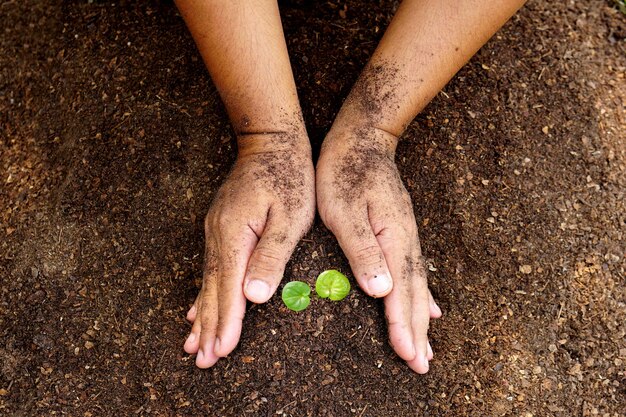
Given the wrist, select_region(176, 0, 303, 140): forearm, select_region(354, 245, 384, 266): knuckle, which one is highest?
select_region(176, 0, 303, 140): forearm

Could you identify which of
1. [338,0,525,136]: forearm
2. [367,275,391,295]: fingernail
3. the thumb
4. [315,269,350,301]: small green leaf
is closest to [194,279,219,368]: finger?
the thumb

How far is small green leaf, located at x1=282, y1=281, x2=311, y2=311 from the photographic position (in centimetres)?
147

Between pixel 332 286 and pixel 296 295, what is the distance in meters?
0.09

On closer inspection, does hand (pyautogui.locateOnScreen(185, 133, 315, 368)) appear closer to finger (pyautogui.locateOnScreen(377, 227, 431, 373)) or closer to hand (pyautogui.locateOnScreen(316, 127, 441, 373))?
hand (pyautogui.locateOnScreen(316, 127, 441, 373))

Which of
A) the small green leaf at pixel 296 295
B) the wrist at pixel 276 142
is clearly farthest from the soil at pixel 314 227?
the wrist at pixel 276 142

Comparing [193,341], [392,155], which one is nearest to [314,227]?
[392,155]

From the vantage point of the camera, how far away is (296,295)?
4.83ft

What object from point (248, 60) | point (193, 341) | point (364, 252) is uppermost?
point (248, 60)

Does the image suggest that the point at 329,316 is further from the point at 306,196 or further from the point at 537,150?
the point at 537,150

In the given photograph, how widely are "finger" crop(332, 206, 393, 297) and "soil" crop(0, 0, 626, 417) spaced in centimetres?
5

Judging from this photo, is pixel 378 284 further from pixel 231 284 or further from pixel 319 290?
pixel 231 284

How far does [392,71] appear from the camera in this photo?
5.38 ft

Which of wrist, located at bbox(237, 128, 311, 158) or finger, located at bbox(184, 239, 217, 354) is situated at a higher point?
wrist, located at bbox(237, 128, 311, 158)

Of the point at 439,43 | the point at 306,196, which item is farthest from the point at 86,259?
the point at 439,43
